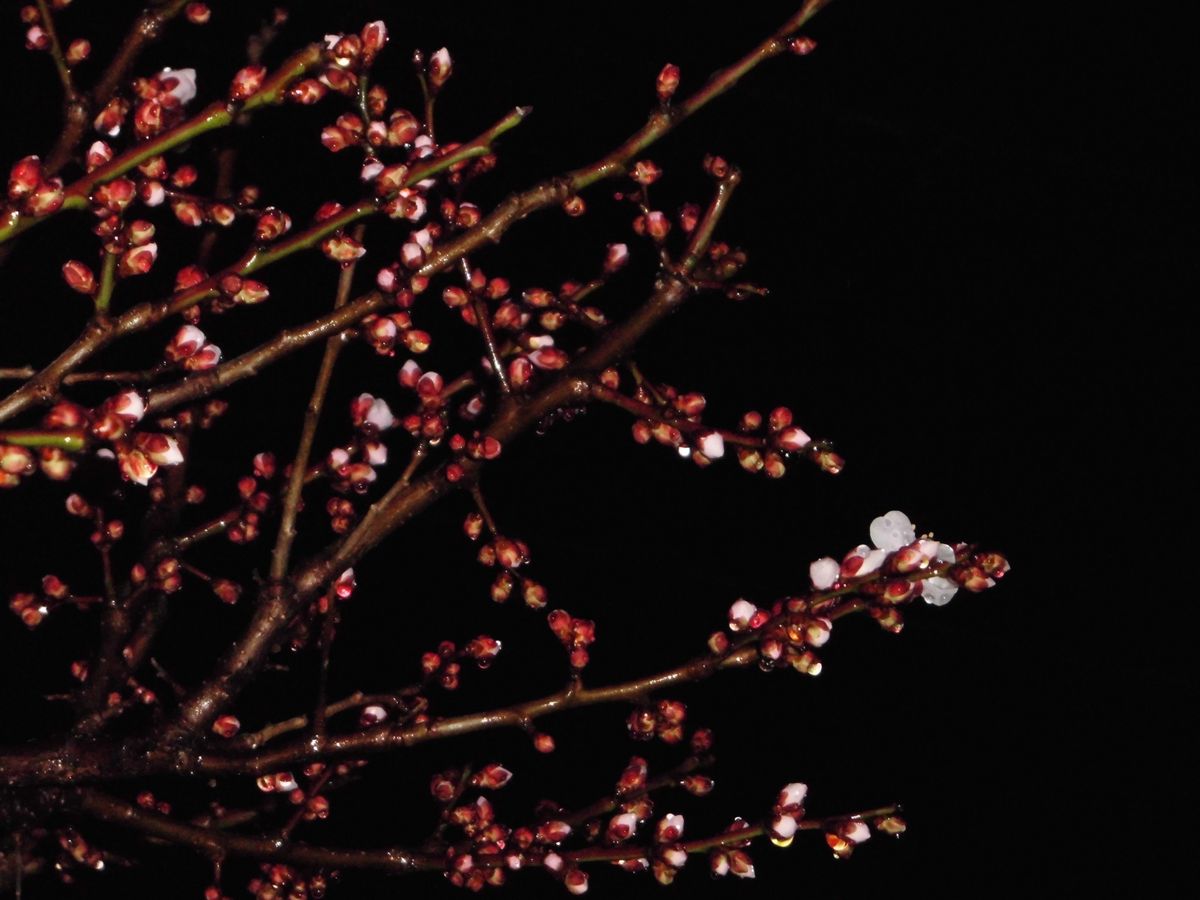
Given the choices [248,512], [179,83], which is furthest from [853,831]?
[179,83]

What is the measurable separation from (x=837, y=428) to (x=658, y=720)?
654mm

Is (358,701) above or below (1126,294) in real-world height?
below

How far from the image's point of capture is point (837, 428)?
134cm

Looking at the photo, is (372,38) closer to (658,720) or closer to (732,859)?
(658,720)

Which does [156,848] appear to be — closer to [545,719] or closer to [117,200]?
[545,719]

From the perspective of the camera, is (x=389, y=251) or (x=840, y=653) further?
(x=840, y=653)

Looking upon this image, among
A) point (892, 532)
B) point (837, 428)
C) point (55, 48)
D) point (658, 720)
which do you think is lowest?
point (658, 720)

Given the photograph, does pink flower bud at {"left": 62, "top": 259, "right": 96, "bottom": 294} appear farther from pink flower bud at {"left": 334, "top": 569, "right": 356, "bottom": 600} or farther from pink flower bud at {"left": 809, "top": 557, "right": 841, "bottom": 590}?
pink flower bud at {"left": 809, "top": 557, "right": 841, "bottom": 590}

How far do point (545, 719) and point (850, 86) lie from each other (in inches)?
36.3

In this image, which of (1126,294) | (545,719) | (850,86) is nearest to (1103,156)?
(1126,294)

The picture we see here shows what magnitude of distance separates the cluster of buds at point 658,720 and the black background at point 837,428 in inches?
19.3

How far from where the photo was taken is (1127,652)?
4.66 feet

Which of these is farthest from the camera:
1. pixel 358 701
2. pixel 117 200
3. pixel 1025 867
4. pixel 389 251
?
pixel 1025 867

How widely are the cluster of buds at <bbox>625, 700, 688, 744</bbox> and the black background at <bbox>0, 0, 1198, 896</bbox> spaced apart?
49 centimetres
